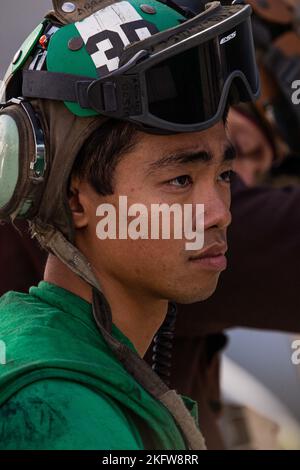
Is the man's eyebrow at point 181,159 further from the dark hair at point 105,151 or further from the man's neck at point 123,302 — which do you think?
the man's neck at point 123,302

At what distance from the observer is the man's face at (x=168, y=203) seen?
2811 millimetres

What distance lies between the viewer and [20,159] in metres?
2.82

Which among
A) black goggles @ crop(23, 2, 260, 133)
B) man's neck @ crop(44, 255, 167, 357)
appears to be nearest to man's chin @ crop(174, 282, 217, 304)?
man's neck @ crop(44, 255, 167, 357)

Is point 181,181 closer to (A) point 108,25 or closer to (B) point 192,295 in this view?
(B) point 192,295

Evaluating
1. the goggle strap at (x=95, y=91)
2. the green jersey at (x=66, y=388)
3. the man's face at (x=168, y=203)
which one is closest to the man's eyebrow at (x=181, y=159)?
the man's face at (x=168, y=203)

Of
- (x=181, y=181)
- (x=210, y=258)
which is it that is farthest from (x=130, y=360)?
(x=181, y=181)

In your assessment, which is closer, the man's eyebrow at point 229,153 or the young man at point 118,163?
the young man at point 118,163

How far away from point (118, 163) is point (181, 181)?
0.52 ft

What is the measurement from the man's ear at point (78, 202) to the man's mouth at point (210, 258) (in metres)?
0.29

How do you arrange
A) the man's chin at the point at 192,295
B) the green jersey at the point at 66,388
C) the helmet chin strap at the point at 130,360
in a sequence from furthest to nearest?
the man's chin at the point at 192,295
the helmet chin strap at the point at 130,360
the green jersey at the point at 66,388

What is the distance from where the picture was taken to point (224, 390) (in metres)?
6.40

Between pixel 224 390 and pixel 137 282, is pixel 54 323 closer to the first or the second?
pixel 137 282

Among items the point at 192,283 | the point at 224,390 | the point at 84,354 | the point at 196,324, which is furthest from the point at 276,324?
the point at 84,354

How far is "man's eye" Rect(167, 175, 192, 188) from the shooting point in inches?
111
